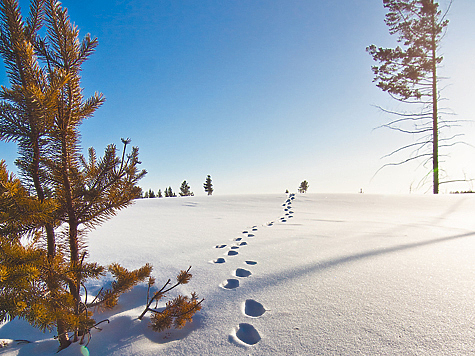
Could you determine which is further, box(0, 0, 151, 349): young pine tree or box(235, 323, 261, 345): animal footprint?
box(235, 323, 261, 345): animal footprint

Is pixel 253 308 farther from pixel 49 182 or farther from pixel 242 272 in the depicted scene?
pixel 49 182

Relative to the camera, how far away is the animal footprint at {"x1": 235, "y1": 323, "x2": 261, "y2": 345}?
1.01 meters

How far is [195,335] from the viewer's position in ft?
3.46

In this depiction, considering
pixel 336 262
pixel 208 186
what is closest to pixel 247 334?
pixel 336 262

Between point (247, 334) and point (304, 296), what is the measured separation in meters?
0.43

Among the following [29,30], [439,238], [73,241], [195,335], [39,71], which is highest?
[29,30]

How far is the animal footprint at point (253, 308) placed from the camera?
3.94ft

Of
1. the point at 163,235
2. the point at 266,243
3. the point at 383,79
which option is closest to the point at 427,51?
the point at 383,79

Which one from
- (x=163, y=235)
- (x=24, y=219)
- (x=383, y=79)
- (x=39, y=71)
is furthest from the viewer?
(x=383, y=79)

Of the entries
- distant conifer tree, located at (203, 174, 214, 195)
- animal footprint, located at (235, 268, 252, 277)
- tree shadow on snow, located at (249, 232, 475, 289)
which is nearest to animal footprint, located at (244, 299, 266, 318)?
tree shadow on snow, located at (249, 232, 475, 289)

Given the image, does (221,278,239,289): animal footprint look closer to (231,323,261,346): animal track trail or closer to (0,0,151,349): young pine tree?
(231,323,261,346): animal track trail

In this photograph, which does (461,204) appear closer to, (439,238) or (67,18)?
(439,238)

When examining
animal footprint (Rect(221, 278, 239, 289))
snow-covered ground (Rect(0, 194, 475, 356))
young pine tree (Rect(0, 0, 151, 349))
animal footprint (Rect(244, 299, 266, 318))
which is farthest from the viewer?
animal footprint (Rect(221, 278, 239, 289))

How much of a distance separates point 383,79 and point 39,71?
1128 cm
